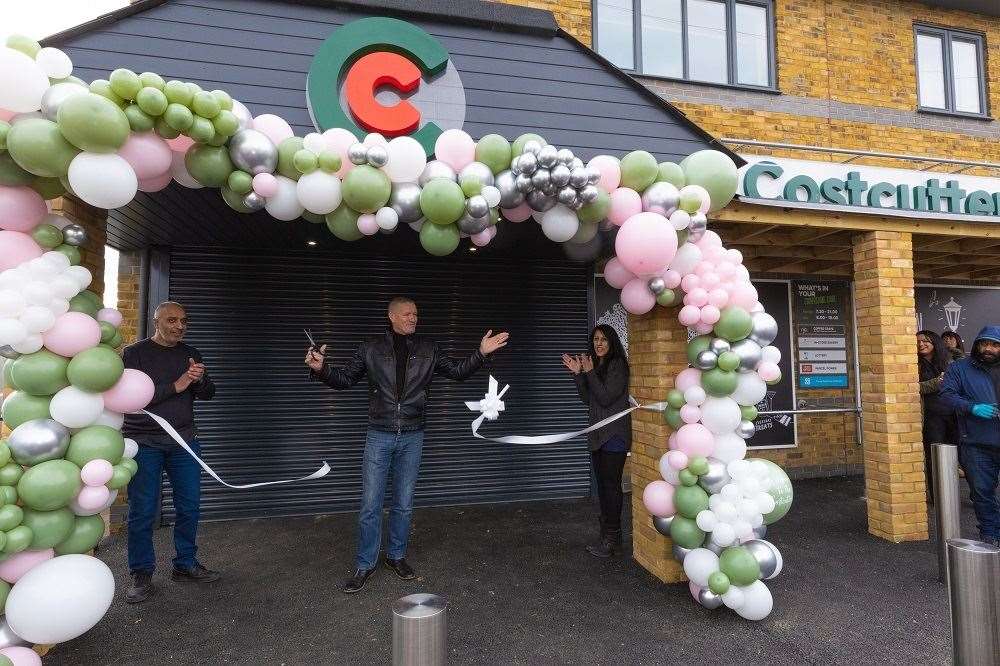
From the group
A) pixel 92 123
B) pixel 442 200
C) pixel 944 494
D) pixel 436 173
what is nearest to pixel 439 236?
pixel 442 200

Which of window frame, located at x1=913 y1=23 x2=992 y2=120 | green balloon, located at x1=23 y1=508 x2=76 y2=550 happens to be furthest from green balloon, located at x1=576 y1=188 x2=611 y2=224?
window frame, located at x1=913 y1=23 x2=992 y2=120

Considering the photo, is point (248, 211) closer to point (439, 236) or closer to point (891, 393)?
point (439, 236)

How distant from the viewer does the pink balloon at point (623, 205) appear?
3030mm

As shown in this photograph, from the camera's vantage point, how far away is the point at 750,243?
554 centimetres

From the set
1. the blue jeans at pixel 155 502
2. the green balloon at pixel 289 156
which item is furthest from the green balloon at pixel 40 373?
the green balloon at pixel 289 156

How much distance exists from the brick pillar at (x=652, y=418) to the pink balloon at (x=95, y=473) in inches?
126

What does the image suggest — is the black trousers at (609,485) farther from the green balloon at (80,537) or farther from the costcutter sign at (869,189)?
the green balloon at (80,537)

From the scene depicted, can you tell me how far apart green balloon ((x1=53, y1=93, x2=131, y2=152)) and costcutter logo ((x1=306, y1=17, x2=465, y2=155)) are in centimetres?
123

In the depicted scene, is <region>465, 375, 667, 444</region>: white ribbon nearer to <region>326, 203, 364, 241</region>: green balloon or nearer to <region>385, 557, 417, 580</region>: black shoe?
<region>385, 557, 417, 580</region>: black shoe

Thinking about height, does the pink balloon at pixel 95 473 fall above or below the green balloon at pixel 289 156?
below

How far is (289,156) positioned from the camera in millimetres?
2633

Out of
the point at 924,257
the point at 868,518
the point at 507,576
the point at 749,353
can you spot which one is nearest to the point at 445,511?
the point at 507,576

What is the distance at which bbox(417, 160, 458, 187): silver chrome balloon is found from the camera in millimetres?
2799

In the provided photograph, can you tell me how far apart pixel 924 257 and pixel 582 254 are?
16.3ft
